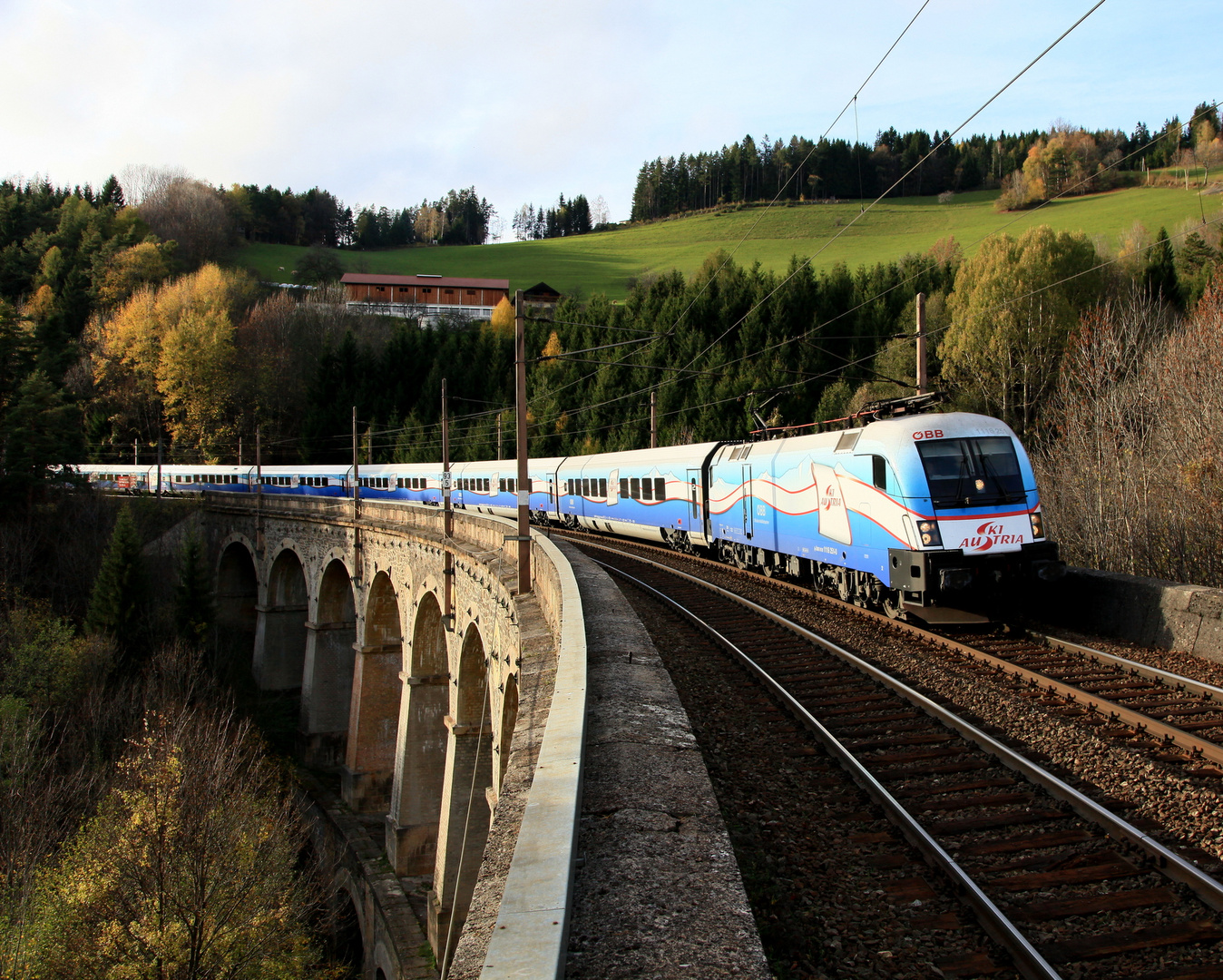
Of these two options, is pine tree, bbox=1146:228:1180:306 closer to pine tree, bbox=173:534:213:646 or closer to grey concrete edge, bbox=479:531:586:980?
pine tree, bbox=173:534:213:646

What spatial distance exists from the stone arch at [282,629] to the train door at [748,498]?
25.5 m

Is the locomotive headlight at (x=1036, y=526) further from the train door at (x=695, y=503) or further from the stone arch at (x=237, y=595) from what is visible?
the stone arch at (x=237, y=595)

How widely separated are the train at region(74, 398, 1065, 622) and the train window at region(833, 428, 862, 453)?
0.03 metres

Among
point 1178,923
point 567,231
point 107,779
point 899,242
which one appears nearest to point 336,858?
point 107,779

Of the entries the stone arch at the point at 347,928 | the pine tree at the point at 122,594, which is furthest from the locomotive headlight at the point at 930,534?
the pine tree at the point at 122,594

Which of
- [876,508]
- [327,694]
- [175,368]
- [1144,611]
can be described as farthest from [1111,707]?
[175,368]

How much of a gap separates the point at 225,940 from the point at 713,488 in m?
13.7

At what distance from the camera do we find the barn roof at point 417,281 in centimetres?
8719

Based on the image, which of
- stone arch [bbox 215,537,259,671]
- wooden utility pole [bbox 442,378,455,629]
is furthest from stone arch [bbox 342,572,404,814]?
stone arch [bbox 215,537,259,671]

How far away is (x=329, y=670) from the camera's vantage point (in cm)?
3250

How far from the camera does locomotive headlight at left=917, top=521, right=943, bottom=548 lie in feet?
35.9

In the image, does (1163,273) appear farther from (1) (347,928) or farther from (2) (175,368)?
(2) (175,368)

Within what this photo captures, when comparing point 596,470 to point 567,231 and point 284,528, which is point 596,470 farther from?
point 567,231

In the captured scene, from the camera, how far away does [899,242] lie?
71625mm
